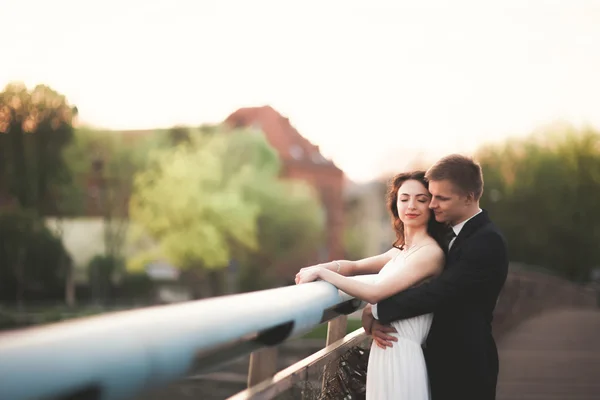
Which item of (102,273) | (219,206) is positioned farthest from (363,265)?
(102,273)

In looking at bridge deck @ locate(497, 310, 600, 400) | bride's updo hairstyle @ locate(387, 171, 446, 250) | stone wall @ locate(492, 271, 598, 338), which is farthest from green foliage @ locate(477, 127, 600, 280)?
bride's updo hairstyle @ locate(387, 171, 446, 250)

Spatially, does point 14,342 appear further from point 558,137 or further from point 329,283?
point 558,137

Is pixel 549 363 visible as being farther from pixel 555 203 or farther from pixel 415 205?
pixel 555 203

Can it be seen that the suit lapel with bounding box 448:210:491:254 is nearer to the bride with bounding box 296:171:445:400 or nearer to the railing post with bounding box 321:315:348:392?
the bride with bounding box 296:171:445:400

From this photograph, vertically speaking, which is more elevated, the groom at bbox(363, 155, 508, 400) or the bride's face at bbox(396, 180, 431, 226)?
the bride's face at bbox(396, 180, 431, 226)

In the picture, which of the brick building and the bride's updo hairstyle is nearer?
the bride's updo hairstyle

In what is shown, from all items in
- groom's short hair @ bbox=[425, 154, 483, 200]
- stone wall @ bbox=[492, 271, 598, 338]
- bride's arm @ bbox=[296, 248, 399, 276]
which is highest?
groom's short hair @ bbox=[425, 154, 483, 200]

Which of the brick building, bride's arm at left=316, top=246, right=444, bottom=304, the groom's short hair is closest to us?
bride's arm at left=316, top=246, right=444, bottom=304

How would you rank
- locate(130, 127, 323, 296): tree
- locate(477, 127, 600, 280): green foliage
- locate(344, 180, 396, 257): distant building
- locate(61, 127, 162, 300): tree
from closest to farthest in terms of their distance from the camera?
locate(130, 127, 323, 296): tree → locate(61, 127, 162, 300): tree → locate(477, 127, 600, 280): green foliage → locate(344, 180, 396, 257): distant building

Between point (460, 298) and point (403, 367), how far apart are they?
30 centimetres

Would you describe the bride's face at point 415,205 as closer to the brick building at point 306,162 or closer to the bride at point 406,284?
the bride at point 406,284

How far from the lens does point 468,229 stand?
2.89 metres

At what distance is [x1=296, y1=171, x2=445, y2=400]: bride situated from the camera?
281 centimetres

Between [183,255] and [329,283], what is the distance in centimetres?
4652
